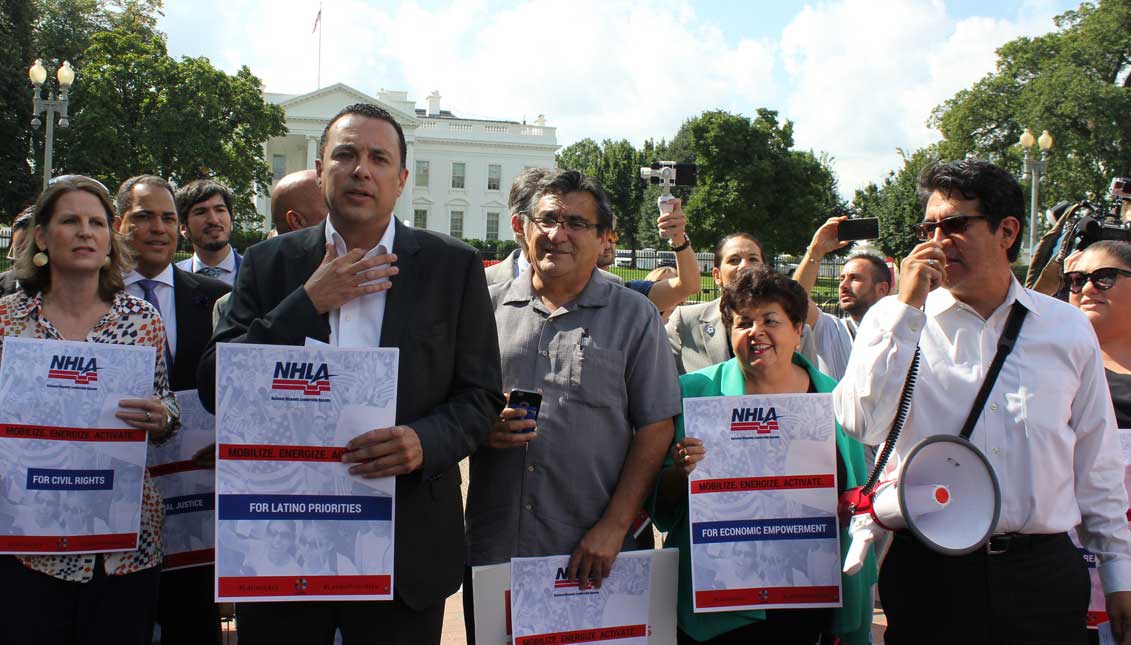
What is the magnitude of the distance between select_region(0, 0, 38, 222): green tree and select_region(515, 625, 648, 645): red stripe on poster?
143ft

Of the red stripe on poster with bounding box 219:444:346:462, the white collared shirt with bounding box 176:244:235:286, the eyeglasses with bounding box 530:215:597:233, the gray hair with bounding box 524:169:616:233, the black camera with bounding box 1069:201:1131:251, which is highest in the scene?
the black camera with bounding box 1069:201:1131:251

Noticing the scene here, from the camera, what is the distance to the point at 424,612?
2.78 m

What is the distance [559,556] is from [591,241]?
118 cm

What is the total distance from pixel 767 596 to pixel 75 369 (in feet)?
8.59

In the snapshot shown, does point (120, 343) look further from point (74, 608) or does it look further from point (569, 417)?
point (569, 417)

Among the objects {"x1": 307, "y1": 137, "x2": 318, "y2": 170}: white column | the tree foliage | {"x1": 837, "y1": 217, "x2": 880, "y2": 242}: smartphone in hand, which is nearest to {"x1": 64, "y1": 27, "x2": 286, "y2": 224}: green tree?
the tree foliage

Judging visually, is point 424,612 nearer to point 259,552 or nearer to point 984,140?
point 259,552

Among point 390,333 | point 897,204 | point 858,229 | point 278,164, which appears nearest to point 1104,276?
point 858,229

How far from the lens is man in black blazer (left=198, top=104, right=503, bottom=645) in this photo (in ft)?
8.64

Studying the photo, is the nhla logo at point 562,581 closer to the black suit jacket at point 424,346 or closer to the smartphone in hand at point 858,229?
the black suit jacket at point 424,346

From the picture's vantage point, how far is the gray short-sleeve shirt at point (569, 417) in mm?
3240

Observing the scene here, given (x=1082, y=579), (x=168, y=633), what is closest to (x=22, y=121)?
(x=168, y=633)

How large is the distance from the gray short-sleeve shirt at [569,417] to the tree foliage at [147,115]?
41.3 meters

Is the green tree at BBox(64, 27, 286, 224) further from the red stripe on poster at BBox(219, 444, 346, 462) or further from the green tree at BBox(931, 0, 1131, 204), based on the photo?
the red stripe on poster at BBox(219, 444, 346, 462)
